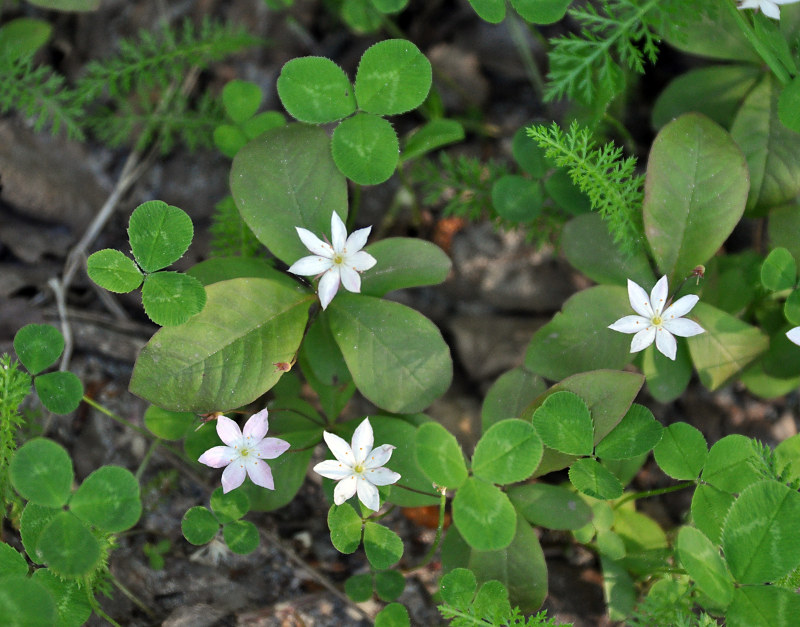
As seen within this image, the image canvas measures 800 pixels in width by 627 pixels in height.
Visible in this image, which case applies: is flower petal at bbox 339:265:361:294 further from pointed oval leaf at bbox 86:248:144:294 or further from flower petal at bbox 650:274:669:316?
flower petal at bbox 650:274:669:316

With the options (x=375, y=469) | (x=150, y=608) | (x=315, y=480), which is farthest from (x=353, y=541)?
(x=150, y=608)

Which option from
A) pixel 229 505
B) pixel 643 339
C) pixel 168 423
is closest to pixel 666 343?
pixel 643 339

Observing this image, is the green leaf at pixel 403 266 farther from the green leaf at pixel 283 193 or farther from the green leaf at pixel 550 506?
the green leaf at pixel 550 506

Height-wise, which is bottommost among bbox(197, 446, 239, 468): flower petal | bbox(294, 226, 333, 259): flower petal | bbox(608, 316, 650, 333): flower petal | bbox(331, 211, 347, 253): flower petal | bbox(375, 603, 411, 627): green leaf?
bbox(375, 603, 411, 627): green leaf

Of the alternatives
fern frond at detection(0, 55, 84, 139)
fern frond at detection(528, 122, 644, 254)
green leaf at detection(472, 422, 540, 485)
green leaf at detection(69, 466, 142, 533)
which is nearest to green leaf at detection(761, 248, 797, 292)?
fern frond at detection(528, 122, 644, 254)

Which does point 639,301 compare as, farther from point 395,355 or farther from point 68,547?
point 68,547

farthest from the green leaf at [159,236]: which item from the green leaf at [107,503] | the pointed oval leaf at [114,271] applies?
the green leaf at [107,503]

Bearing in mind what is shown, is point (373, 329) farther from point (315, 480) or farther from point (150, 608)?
point (150, 608)
